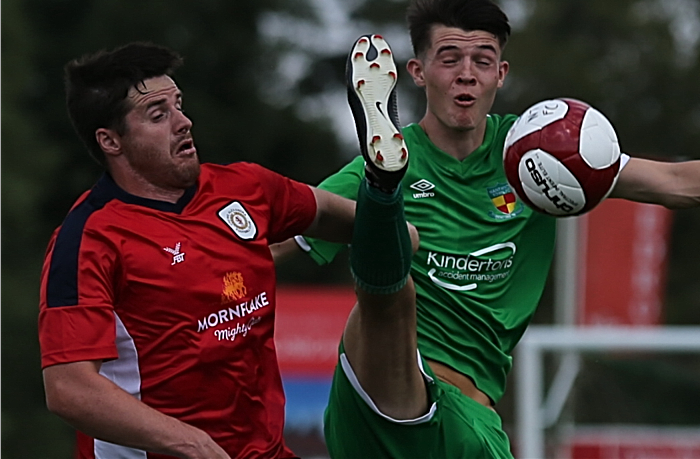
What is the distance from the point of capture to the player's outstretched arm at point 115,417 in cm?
432

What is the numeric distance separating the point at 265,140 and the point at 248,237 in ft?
74.9

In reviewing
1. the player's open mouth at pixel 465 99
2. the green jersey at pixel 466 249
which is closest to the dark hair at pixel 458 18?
the player's open mouth at pixel 465 99

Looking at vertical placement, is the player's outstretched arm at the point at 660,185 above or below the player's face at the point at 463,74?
below

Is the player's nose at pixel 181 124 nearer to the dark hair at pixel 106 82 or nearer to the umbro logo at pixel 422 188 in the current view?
the dark hair at pixel 106 82

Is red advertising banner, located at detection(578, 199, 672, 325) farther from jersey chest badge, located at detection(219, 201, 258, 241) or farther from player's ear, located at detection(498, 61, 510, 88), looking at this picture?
jersey chest badge, located at detection(219, 201, 258, 241)

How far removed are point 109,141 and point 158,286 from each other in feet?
2.16

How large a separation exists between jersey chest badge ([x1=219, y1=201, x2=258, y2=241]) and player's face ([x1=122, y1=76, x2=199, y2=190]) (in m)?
0.18

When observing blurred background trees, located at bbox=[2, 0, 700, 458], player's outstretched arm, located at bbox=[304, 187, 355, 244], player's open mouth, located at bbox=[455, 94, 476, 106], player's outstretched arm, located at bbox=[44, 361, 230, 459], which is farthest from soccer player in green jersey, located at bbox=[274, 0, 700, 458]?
blurred background trees, located at bbox=[2, 0, 700, 458]

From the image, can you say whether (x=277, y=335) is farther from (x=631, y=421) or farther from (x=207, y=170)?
(x=207, y=170)

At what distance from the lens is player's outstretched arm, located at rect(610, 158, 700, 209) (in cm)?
538

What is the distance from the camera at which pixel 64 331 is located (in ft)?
14.5

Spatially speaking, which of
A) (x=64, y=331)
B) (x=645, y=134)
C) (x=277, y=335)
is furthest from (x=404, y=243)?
(x=645, y=134)

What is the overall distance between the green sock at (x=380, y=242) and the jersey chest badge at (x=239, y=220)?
1.30 feet

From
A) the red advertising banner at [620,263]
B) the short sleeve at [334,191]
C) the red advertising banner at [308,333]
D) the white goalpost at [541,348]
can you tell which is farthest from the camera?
the red advertising banner at [308,333]
